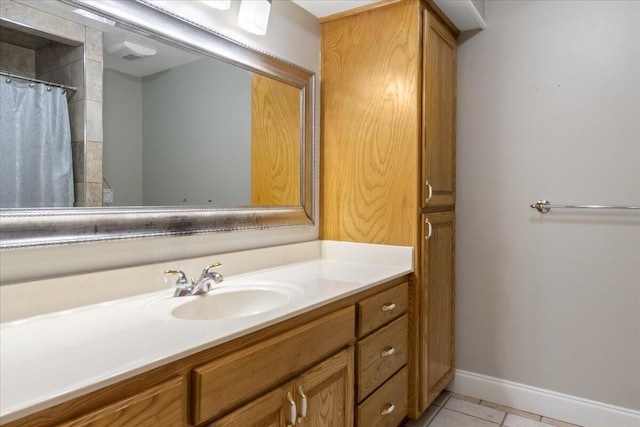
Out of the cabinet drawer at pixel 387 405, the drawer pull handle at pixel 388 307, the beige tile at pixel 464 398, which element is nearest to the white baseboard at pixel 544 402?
the beige tile at pixel 464 398

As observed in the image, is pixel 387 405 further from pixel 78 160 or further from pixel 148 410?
A: pixel 78 160

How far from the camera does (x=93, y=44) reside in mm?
1230

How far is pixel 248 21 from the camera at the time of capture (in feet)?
5.36

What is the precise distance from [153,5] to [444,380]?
216 centimetres

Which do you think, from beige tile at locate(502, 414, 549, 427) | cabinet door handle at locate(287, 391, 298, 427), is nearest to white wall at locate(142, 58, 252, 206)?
cabinet door handle at locate(287, 391, 298, 427)

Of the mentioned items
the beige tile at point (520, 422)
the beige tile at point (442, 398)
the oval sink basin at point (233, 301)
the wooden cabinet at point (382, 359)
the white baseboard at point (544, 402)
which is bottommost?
the beige tile at point (520, 422)

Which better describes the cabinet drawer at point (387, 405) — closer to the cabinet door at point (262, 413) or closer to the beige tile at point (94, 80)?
the cabinet door at point (262, 413)

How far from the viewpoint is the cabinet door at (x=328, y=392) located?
1207 mm

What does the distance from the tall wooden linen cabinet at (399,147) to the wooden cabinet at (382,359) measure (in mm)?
93

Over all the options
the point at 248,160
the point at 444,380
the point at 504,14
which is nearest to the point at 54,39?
the point at 248,160

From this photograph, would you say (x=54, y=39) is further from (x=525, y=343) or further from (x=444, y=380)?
(x=525, y=343)

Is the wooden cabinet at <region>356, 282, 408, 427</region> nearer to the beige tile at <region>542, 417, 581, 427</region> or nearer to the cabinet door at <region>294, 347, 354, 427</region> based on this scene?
the cabinet door at <region>294, 347, 354, 427</region>

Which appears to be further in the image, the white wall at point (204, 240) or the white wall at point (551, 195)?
the white wall at point (551, 195)

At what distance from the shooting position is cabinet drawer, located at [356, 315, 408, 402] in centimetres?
152
